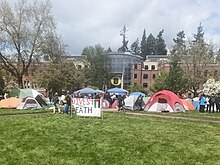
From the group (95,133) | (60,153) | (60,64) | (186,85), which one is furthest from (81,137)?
(186,85)

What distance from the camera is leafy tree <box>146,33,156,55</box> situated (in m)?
149


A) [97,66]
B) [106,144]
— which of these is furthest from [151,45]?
[106,144]

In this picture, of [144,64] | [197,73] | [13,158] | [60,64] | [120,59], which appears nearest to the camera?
[13,158]

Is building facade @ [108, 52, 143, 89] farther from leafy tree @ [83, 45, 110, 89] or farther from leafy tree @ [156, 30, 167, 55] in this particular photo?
leafy tree @ [156, 30, 167, 55]

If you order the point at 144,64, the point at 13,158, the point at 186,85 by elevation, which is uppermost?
the point at 144,64

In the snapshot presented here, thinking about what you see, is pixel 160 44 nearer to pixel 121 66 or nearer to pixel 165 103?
pixel 121 66

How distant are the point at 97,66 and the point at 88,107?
78.0 metres

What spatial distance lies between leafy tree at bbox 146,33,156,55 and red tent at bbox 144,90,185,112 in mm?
114962

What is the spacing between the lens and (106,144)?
14531 mm

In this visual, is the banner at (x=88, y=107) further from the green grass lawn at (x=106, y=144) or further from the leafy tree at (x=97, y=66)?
the leafy tree at (x=97, y=66)

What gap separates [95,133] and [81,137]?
3.35 feet

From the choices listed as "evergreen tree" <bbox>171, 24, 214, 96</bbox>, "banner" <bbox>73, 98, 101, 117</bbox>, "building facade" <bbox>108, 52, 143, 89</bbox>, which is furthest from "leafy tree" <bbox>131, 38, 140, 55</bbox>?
"banner" <bbox>73, 98, 101, 117</bbox>

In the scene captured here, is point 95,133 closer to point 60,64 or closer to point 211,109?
point 211,109

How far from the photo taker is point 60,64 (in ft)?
217
